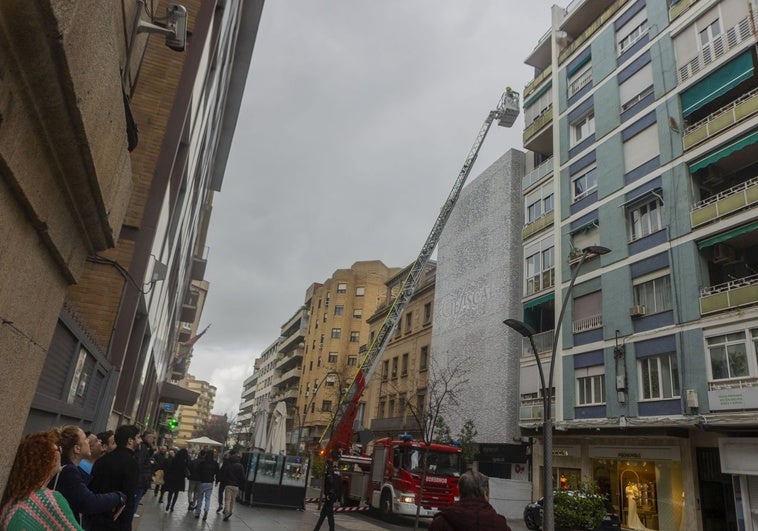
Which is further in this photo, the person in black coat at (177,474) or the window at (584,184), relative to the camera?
the window at (584,184)

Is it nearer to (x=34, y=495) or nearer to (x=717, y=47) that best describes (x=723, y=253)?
(x=717, y=47)

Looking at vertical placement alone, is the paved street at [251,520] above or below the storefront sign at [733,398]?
below

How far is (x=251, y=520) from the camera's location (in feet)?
46.3

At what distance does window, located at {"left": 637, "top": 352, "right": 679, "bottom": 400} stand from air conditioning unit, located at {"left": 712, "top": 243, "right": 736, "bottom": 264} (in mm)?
3764

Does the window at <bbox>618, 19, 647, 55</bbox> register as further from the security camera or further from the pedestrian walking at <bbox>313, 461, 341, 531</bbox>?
the security camera

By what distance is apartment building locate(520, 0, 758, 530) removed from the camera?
1841 cm

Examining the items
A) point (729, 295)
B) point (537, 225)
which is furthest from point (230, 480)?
point (537, 225)

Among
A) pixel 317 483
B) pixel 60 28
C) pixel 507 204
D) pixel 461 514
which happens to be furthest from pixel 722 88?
pixel 317 483

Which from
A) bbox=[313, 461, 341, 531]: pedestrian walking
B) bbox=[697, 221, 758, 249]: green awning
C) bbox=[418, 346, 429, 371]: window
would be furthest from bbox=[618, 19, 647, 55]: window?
bbox=[313, 461, 341, 531]: pedestrian walking

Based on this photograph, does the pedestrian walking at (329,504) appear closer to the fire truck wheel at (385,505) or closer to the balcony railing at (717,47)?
the fire truck wheel at (385,505)

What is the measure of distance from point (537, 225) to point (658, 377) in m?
11.5

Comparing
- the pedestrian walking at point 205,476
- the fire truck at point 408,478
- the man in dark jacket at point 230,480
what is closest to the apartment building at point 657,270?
the fire truck at point 408,478

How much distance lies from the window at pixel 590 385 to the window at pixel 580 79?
15.0 meters

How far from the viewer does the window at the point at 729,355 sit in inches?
687
